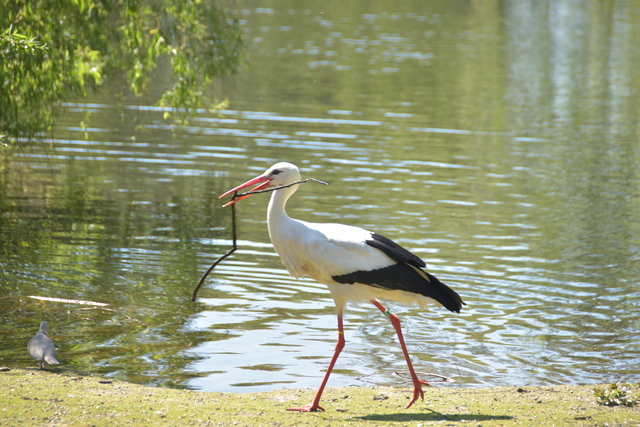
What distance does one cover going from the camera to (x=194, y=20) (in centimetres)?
1372

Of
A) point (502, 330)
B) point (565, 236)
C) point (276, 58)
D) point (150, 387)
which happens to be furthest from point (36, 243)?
point (276, 58)

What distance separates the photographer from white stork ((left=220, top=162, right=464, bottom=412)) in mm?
6555

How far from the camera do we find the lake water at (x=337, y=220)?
7.98m

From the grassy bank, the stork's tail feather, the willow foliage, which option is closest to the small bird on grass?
the grassy bank

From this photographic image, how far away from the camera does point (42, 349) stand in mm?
7000

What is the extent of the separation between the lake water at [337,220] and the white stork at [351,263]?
3.57 feet


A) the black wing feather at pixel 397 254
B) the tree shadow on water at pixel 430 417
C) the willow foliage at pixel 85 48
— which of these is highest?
the willow foliage at pixel 85 48

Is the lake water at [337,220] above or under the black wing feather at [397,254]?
under

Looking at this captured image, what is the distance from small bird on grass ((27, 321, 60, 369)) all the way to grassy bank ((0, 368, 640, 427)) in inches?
5.8

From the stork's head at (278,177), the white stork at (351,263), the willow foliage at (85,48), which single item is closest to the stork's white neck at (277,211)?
the white stork at (351,263)

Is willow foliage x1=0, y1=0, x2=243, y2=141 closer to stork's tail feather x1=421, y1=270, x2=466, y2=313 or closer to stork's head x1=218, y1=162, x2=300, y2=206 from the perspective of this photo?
stork's head x1=218, y1=162, x2=300, y2=206

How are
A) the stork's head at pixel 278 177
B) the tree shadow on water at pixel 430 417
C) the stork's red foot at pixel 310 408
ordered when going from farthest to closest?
the stork's head at pixel 278 177, the stork's red foot at pixel 310 408, the tree shadow on water at pixel 430 417

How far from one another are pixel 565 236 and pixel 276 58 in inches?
826

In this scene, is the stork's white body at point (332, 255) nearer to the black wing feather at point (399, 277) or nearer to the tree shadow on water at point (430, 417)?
the black wing feather at point (399, 277)
